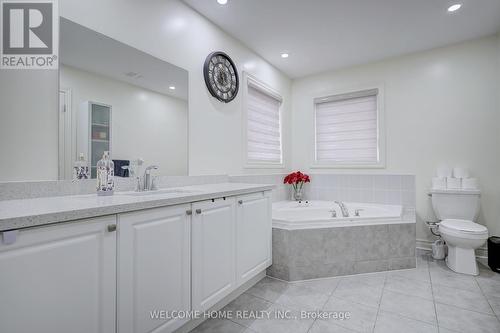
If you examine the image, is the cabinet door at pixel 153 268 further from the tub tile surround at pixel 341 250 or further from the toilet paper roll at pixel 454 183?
the toilet paper roll at pixel 454 183

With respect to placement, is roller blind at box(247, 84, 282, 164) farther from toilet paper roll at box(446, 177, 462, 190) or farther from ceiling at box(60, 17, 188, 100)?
toilet paper roll at box(446, 177, 462, 190)

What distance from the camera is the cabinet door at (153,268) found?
1110 millimetres

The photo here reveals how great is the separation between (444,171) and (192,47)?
125 inches

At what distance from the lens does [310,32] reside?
2689 millimetres

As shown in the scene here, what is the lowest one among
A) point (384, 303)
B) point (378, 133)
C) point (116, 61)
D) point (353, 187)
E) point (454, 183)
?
point (384, 303)

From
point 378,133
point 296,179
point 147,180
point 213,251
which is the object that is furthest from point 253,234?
point 378,133

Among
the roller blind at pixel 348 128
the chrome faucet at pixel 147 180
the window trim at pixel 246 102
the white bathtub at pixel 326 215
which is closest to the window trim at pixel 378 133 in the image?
the roller blind at pixel 348 128

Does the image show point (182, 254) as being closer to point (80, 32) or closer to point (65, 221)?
point (65, 221)

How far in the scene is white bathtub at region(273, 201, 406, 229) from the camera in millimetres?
2348

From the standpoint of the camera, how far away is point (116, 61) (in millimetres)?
1702

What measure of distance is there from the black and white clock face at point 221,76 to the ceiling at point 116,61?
29cm

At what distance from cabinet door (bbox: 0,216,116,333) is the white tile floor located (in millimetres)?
890

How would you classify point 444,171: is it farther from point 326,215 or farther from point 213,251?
point 213,251

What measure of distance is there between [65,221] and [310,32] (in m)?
2.80
